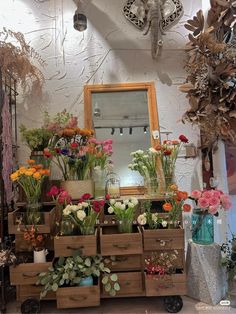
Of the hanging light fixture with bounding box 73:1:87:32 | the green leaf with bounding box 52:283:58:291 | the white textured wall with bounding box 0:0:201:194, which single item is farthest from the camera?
the white textured wall with bounding box 0:0:201:194

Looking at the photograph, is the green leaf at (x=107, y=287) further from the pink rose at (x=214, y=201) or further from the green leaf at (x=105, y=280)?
the pink rose at (x=214, y=201)

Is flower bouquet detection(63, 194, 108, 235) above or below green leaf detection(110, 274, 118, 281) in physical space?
above

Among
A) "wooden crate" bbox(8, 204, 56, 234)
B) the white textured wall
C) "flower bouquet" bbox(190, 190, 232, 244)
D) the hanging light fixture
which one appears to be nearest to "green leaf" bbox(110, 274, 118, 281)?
"wooden crate" bbox(8, 204, 56, 234)

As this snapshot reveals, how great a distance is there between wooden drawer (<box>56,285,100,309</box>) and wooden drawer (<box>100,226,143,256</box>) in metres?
0.24

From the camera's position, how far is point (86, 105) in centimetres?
234

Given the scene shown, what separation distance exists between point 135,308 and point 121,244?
468mm

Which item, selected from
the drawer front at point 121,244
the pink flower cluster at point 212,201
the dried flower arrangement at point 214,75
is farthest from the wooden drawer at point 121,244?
the dried flower arrangement at point 214,75

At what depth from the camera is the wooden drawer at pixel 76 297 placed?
170 centimetres

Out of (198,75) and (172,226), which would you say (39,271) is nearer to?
(172,226)

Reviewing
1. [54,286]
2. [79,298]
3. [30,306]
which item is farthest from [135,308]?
[30,306]

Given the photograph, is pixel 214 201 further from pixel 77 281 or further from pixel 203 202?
pixel 77 281

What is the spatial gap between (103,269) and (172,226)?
54 centimetres

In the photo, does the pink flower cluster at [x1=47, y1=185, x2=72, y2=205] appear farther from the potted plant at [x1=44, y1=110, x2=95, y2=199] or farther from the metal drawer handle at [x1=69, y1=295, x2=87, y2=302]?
the metal drawer handle at [x1=69, y1=295, x2=87, y2=302]

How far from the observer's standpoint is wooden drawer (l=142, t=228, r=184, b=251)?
5.97 ft
